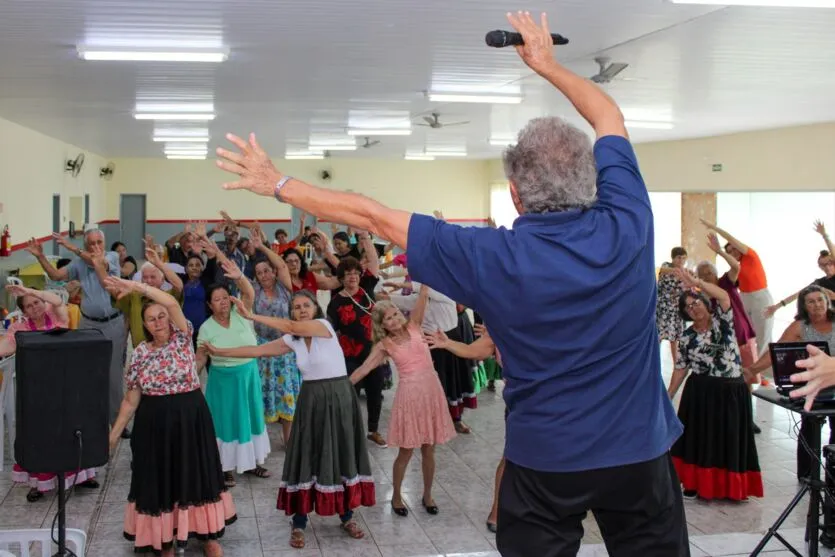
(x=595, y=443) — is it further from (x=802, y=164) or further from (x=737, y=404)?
(x=802, y=164)

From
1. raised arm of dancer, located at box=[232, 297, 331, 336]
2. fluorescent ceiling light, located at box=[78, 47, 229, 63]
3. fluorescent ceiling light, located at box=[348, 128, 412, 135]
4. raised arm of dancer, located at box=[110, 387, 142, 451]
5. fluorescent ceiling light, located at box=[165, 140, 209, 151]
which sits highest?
fluorescent ceiling light, located at box=[165, 140, 209, 151]

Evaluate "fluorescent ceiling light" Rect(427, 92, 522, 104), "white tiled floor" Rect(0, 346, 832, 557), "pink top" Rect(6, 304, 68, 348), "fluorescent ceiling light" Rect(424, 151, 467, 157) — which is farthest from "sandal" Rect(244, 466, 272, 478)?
"fluorescent ceiling light" Rect(424, 151, 467, 157)

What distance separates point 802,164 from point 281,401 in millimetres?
9729

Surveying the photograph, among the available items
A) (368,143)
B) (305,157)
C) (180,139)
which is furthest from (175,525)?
(305,157)

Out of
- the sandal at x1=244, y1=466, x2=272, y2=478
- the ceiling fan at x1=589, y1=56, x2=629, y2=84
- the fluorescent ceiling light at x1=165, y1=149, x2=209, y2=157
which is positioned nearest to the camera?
the sandal at x1=244, y1=466, x2=272, y2=478

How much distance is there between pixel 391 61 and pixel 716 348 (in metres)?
4.09

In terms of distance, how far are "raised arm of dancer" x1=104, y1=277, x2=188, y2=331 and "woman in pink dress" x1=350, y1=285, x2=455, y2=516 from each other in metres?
1.22

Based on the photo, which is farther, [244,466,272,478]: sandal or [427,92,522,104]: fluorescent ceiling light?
[427,92,522,104]: fluorescent ceiling light

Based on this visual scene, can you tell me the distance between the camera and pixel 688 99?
10.6 metres

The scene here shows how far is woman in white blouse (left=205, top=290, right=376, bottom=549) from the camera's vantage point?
16.6 ft

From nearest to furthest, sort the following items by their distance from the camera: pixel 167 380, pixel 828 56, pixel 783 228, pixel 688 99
Answer: pixel 167 380 < pixel 828 56 < pixel 688 99 < pixel 783 228

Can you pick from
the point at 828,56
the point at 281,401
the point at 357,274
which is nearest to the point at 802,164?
the point at 828,56

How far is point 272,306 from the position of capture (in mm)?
7195

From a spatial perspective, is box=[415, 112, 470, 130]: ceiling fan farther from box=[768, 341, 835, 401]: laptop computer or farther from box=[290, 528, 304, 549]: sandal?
box=[768, 341, 835, 401]: laptop computer
